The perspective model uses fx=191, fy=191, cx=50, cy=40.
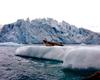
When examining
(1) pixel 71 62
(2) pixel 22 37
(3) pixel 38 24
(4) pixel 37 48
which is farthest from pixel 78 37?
(1) pixel 71 62

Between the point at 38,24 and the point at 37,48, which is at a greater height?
the point at 38,24

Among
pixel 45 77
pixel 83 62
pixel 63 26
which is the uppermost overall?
pixel 63 26

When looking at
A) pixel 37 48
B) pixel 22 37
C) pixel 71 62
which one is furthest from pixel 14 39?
pixel 71 62

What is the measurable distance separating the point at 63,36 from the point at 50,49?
206ft

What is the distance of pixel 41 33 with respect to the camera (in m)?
80.8

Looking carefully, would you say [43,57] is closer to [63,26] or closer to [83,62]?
[83,62]

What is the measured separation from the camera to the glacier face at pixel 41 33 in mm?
73875

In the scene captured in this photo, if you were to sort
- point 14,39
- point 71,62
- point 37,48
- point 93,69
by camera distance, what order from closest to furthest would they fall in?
point 93,69, point 71,62, point 37,48, point 14,39

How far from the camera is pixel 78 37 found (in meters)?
90.5

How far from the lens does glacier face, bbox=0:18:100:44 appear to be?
7388 centimetres

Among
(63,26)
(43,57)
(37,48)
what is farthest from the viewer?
(63,26)

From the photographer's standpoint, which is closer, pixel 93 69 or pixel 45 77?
pixel 45 77

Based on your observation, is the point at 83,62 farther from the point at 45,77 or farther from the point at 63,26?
the point at 63,26

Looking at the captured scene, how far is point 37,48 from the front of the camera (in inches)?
930
